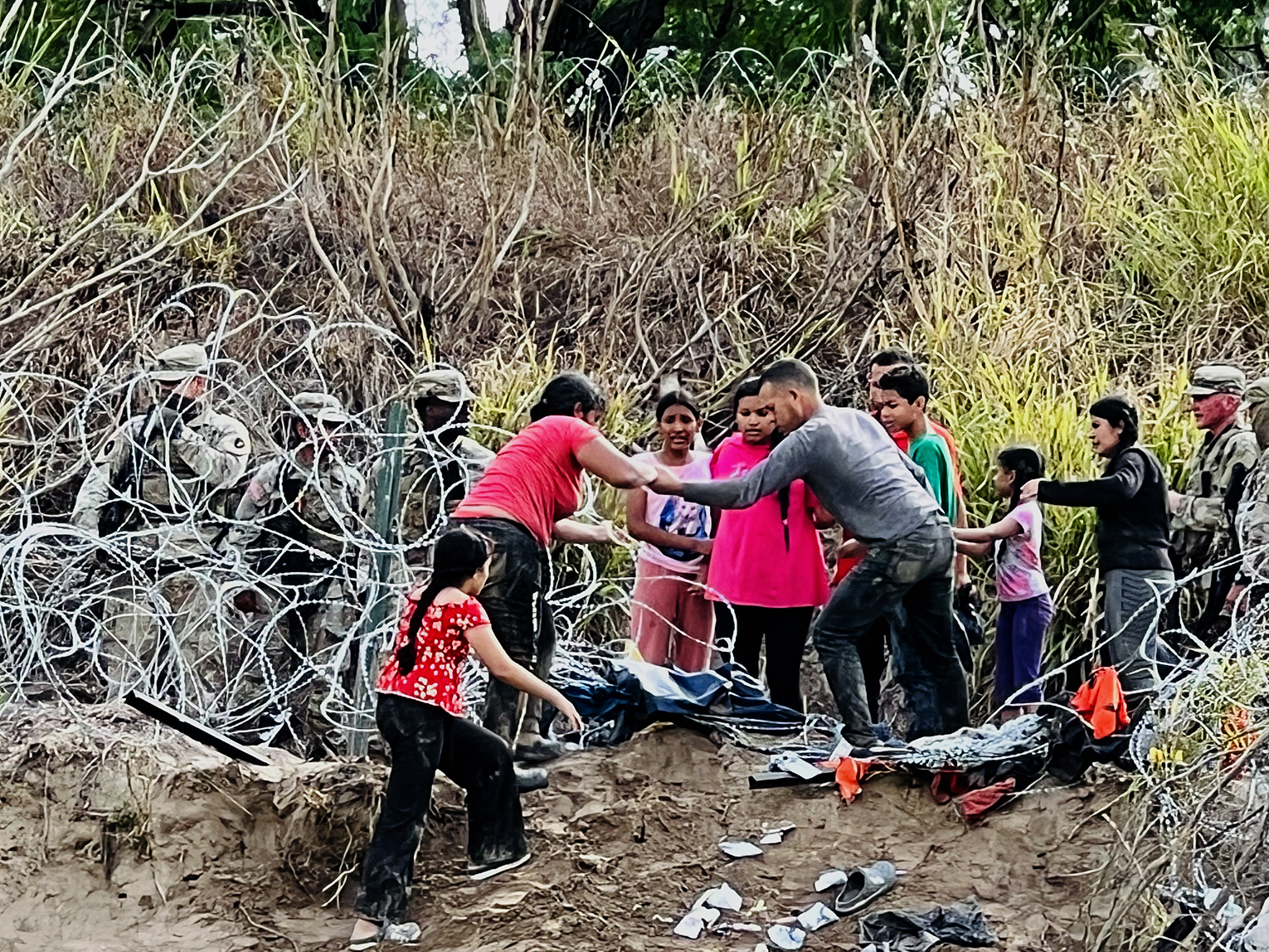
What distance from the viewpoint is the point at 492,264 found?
12.6 metres

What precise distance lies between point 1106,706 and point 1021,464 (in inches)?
67.0

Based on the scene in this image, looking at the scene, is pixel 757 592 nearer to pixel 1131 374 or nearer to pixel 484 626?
pixel 484 626

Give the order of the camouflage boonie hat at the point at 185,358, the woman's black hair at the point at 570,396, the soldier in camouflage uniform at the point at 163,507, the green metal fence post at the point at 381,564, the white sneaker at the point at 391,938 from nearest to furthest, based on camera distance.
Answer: the white sneaker at the point at 391,938
the green metal fence post at the point at 381,564
the woman's black hair at the point at 570,396
the soldier in camouflage uniform at the point at 163,507
the camouflage boonie hat at the point at 185,358

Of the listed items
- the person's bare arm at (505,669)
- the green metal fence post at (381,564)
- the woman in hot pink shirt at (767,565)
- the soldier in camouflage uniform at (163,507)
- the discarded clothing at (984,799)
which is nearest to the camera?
the person's bare arm at (505,669)

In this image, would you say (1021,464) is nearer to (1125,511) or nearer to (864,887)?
(1125,511)

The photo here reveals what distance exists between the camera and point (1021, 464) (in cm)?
768

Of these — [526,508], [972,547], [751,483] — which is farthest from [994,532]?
[526,508]

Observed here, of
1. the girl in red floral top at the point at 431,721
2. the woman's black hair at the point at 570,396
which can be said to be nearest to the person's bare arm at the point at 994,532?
the woman's black hair at the point at 570,396

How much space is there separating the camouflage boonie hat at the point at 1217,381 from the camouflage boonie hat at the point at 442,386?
3.29m

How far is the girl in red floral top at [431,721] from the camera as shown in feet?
19.4

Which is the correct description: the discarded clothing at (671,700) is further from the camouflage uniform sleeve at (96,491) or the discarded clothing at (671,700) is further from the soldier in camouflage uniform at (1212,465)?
the camouflage uniform sleeve at (96,491)

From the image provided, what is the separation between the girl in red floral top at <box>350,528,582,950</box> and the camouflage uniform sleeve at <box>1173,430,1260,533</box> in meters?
3.29

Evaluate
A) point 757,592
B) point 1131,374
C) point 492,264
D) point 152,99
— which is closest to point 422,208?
point 492,264

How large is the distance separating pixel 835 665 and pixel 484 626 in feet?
5.30
